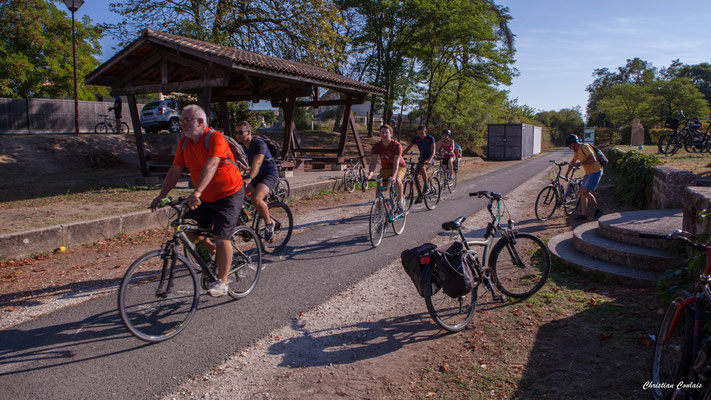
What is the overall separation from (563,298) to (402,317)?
1.87 metres

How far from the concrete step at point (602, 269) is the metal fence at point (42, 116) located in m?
26.0

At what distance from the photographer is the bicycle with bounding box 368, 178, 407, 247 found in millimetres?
7207

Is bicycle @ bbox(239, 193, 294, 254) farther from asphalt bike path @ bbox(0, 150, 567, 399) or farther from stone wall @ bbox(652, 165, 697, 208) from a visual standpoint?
stone wall @ bbox(652, 165, 697, 208)

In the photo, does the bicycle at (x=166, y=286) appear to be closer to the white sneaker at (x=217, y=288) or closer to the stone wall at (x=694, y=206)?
the white sneaker at (x=217, y=288)

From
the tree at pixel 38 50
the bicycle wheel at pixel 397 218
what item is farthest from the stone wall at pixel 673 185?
the tree at pixel 38 50

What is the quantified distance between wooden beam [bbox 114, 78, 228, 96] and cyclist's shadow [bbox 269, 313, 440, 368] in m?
9.25

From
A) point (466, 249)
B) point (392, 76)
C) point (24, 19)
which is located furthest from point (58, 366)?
point (24, 19)

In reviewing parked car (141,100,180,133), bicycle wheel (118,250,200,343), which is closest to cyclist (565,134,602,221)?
bicycle wheel (118,250,200,343)

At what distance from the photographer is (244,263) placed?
16.6ft

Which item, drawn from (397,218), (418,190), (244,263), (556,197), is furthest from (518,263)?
(418,190)

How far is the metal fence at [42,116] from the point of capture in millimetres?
24953

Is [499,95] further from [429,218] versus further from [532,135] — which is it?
[429,218]

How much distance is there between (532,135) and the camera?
40.4 m

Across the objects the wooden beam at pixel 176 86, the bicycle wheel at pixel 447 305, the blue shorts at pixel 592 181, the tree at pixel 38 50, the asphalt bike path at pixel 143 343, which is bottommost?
the asphalt bike path at pixel 143 343
